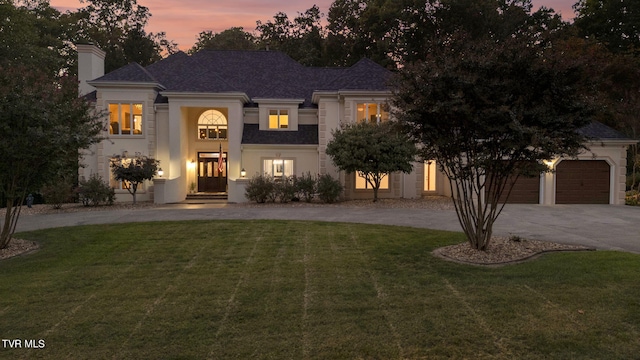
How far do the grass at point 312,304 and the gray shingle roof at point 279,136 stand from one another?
13.9 metres

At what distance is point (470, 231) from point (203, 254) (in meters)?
6.12

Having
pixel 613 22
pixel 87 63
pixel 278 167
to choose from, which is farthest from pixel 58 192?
pixel 613 22

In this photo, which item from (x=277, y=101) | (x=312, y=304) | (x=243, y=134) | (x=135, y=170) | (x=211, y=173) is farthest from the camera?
(x=211, y=173)

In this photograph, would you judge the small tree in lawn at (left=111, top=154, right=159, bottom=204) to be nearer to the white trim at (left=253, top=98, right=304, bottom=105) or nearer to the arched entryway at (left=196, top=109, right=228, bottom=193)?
the arched entryway at (left=196, top=109, right=228, bottom=193)

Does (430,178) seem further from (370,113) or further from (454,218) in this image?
(454,218)

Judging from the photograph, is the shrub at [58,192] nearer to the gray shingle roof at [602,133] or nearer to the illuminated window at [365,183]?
the illuminated window at [365,183]

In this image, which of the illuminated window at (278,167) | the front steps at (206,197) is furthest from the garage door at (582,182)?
the front steps at (206,197)

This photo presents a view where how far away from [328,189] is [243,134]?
257 inches

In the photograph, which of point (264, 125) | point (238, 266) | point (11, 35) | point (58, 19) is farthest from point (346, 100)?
point (58, 19)

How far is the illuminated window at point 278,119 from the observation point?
2442cm

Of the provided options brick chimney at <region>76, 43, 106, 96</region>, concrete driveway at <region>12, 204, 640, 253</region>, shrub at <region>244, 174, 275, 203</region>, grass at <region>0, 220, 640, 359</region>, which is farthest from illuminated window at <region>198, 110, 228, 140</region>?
grass at <region>0, 220, 640, 359</region>

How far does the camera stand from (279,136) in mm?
23781

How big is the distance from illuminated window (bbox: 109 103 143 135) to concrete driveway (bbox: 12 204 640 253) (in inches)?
237

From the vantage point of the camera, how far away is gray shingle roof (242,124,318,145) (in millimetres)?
23359
